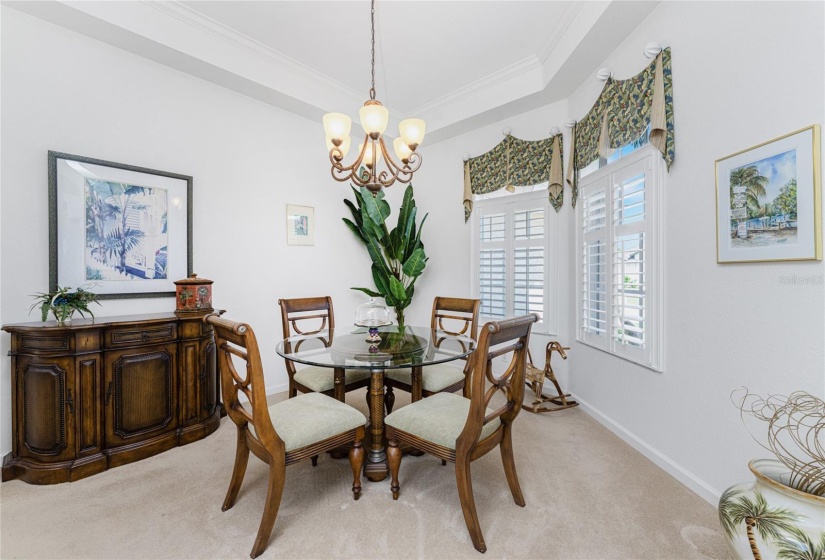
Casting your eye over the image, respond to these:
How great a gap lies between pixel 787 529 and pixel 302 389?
242 centimetres

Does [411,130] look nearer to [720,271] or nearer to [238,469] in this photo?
[720,271]

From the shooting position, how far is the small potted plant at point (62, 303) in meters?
2.12

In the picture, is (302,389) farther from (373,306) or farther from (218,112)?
(218,112)

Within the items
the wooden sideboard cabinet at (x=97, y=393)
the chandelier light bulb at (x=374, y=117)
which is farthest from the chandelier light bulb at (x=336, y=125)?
the wooden sideboard cabinet at (x=97, y=393)

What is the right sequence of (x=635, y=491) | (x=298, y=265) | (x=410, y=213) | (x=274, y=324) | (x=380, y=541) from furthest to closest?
(x=410, y=213), (x=298, y=265), (x=274, y=324), (x=635, y=491), (x=380, y=541)

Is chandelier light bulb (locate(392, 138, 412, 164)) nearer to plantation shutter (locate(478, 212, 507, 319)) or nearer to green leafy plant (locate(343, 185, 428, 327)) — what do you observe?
green leafy plant (locate(343, 185, 428, 327))

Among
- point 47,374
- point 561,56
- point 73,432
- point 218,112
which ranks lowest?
point 73,432

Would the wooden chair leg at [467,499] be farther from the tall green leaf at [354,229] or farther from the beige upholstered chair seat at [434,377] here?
the tall green leaf at [354,229]

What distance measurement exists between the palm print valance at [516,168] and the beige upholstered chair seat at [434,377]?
6.89ft

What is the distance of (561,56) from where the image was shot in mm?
2867

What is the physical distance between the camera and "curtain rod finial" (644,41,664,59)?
2162 millimetres

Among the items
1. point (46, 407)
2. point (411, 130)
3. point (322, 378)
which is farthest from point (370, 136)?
point (46, 407)

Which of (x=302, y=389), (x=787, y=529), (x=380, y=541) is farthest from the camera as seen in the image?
(x=302, y=389)

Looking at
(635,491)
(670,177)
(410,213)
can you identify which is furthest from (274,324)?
(670,177)
